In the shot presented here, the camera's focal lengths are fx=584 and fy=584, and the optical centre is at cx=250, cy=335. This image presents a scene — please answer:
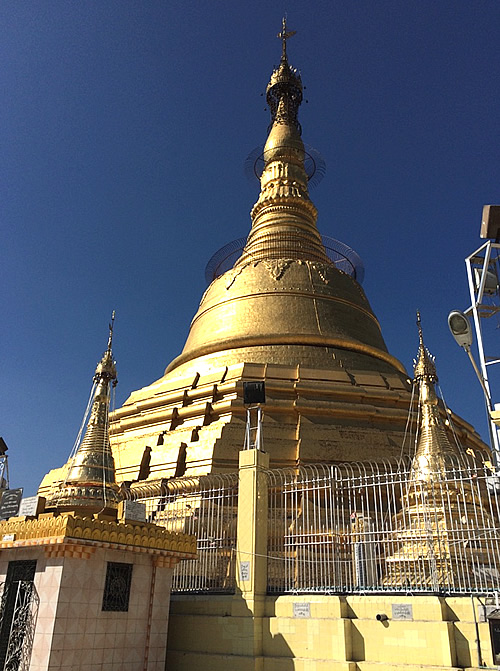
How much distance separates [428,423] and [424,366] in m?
2.04

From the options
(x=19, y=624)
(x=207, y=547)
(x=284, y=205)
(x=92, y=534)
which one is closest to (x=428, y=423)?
(x=207, y=547)

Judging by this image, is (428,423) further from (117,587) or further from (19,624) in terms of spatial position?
(19,624)

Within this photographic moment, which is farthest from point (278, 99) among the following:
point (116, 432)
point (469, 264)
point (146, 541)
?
point (146, 541)

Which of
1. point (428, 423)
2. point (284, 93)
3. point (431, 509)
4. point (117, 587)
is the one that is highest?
point (284, 93)

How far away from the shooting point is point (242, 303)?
24391 mm

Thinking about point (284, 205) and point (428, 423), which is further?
point (284, 205)

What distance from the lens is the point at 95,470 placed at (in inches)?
543

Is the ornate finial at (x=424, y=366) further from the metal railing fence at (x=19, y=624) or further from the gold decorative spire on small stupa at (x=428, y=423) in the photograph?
the metal railing fence at (x=19, y=624)

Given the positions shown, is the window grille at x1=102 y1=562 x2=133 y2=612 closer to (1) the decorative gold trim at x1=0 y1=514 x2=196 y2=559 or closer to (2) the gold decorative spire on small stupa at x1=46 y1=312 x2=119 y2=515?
(1) the decorative gold trim at x1=0 y1=514 x2=196 y2=559

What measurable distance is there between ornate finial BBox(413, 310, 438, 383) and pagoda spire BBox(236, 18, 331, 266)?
31.1 feet

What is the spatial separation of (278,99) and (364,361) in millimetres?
21318

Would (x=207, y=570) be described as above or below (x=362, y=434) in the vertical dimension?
below

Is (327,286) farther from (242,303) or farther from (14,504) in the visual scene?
(14,504)

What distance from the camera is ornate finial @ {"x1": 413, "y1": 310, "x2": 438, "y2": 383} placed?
57.3 ft
